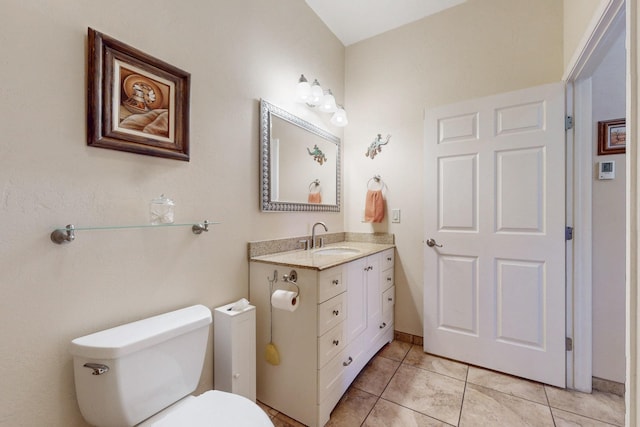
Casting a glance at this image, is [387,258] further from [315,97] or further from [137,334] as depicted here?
[137,334]

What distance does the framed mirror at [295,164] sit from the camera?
175cm

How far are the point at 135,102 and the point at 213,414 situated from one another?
125 cm

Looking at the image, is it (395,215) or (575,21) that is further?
(395,215)

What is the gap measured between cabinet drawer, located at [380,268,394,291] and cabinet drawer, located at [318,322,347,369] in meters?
0.67

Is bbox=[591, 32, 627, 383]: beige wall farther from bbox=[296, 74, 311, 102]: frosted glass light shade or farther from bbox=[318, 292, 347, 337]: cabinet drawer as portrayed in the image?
bbox=[296, 74, 311, 102]: frosted glass light shade

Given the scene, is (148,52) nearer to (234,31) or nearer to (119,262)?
(234,31)

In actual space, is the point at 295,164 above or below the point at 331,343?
above

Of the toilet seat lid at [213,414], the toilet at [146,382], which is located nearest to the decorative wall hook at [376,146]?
the toilet at [146,382]

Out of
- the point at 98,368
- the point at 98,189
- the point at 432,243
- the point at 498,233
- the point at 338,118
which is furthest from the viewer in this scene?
the point at 338,118

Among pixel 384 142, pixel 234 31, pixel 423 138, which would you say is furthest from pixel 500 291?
pixel 234 31

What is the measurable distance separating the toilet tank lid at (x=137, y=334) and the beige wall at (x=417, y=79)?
173cm

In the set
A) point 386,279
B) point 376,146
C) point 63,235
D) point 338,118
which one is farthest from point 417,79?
point 63,235

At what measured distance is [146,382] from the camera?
0.98 m

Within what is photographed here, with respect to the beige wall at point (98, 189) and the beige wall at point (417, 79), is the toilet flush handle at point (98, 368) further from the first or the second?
the beige wall at point (417, 79)
